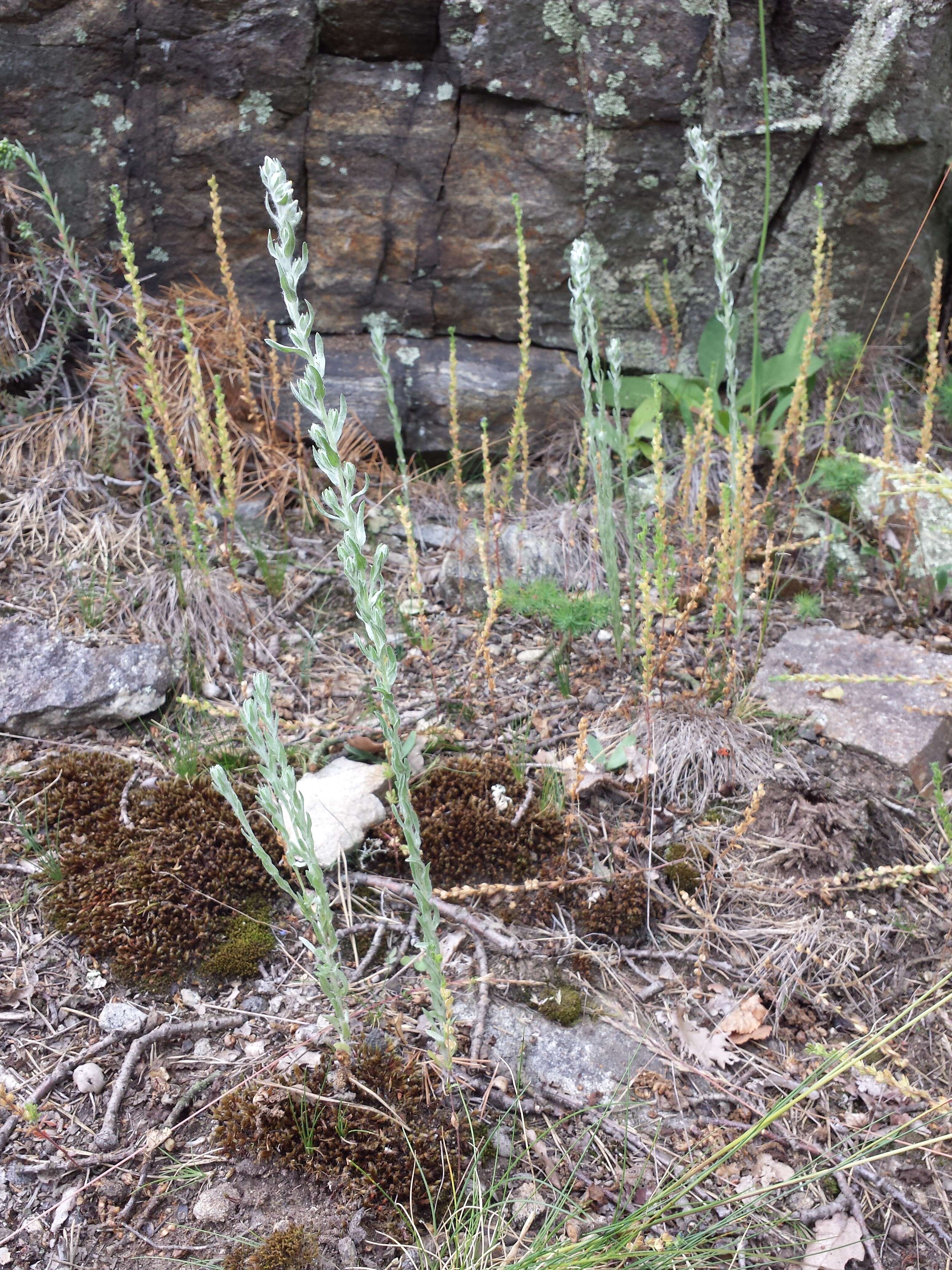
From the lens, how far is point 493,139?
396 cm

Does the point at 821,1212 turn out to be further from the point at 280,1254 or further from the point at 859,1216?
the point at 280,1254

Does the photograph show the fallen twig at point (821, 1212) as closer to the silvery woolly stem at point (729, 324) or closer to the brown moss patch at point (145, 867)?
the brown moss patch at point (145, 867)

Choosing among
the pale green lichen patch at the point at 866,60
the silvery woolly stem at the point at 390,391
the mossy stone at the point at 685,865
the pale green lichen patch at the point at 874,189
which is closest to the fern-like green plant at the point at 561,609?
the silvery woolly stem at the point at 390,391

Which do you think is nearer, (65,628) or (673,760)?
(673,760)

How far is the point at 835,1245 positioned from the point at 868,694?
1678mm

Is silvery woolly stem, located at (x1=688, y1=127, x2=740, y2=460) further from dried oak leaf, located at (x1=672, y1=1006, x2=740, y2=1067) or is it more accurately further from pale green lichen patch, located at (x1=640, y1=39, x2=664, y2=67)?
dried oak leaf, located at (x1=672, y1=1006, x2=740, y2=1067)

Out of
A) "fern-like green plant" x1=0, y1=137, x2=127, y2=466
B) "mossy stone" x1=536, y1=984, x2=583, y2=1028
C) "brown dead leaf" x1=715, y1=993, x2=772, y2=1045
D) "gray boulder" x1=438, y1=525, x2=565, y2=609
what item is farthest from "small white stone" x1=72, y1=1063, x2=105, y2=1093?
"fern-like green plant" x1=0, y1=137, x2=127, y2=466

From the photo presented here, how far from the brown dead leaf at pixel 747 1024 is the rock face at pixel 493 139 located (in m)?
2.78

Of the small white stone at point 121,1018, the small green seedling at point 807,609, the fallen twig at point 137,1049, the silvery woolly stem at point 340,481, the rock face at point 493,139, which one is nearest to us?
the silvery woolly stem at point 340,481

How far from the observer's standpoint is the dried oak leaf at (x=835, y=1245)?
1.87 m

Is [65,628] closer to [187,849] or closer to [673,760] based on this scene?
[187,849]

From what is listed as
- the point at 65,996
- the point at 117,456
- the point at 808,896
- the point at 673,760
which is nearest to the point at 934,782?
the point at 808,896

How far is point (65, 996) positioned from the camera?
2291 mm

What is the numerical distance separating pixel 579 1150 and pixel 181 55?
418 centimetres
